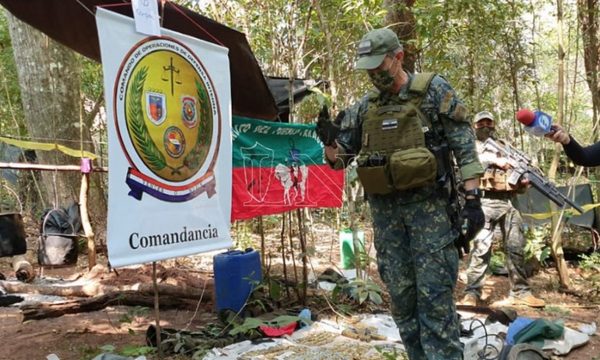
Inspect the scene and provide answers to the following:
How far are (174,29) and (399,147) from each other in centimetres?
170

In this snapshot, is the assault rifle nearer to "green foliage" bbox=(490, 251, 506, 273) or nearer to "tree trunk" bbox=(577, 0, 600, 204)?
"green foliage" bbox=(490, 251, 506, 273)

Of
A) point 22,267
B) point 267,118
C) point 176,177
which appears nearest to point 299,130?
point 267,118

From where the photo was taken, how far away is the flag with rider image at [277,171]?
374 cm

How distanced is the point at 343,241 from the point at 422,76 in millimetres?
3462

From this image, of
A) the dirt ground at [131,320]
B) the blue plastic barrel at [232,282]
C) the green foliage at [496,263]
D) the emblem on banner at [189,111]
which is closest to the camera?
the emblem on banner at [189,111]

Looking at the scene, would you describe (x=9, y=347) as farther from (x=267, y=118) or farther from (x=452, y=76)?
(x=452, y=76)

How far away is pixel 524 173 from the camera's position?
4555mm

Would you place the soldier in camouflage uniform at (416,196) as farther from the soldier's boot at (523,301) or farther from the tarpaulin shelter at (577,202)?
the tarpaulin shelter at (577,202)

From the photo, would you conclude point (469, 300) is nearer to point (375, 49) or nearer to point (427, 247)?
point (427, 247)

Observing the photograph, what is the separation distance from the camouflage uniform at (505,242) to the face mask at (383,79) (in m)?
2.30

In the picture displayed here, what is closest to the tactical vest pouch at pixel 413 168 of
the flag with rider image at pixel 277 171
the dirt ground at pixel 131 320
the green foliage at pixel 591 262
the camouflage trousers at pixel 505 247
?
the flag with rider image at pixel 277 171

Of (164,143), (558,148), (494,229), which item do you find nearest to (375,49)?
(164,143)

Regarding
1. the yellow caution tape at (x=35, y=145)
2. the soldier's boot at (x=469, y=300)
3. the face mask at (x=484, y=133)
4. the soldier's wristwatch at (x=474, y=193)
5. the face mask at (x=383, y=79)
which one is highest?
the face mask at (x=383, y=79)

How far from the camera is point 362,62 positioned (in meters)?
2.58
